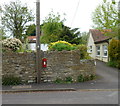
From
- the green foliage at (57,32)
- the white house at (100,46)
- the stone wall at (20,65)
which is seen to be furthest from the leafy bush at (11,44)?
the white house at (100,46)

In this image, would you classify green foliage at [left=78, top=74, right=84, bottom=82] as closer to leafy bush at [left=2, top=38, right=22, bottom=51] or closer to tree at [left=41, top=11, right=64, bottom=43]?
leafy bush at [left=2, top=38, right=22, bottom=51]

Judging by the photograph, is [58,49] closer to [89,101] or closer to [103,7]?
[89,101]

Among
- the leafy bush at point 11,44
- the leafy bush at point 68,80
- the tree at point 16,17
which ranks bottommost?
the leafy bush at point 68,80

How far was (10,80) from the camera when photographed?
9.80m

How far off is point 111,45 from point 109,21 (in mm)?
2396

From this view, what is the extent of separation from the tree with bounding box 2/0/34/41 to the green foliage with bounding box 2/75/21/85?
48.7ft

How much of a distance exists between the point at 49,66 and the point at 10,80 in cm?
237

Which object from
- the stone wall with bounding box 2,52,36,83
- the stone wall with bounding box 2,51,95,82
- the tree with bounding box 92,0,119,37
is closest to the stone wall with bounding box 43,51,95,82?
the stone wall with bounding box 2,51,95,82

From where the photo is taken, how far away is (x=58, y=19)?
81.0ft

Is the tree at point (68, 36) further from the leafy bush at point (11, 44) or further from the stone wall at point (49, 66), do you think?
the stone wall at point (49, 66)

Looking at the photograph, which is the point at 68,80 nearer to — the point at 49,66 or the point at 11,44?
the point at 49,66

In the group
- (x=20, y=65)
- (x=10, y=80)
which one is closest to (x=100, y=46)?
(x=20, y=65)

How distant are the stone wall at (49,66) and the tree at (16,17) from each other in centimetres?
1429

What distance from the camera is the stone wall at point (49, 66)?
10.1 m
